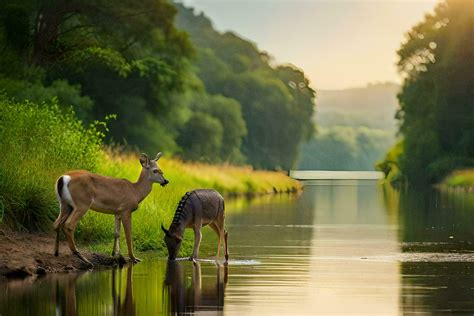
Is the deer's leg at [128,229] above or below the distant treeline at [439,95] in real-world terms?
below

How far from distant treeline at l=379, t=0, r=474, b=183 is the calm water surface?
50.5 meters

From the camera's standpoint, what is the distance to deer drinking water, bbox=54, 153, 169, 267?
1753 cm

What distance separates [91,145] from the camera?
22.6 m

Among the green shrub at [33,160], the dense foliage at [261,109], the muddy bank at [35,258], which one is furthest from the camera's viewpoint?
the dense foliage at [261,109]

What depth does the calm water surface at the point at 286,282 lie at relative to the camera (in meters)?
13.3

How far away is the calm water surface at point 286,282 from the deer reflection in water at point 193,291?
1 cm

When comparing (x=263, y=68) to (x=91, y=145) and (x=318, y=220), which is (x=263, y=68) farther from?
(x=91, y=145)

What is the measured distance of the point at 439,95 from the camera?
7769cm

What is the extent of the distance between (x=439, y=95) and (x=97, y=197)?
6170cm

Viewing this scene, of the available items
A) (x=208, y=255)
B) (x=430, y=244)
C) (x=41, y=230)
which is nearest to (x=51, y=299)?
(x=41, y=230)

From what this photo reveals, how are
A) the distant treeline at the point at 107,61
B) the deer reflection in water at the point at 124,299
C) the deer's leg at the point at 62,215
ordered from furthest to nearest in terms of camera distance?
the distant treeline at the point at 107,61 → the deer's leg at the point at 62,215 → the deer reflection in water at the point at 124,299

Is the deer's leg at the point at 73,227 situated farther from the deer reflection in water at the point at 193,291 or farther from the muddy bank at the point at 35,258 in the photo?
the deer reflection in water at the point at 193,291

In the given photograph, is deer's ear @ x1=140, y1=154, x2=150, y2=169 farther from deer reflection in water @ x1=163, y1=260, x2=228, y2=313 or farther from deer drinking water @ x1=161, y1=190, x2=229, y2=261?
deer reflection in water @ x1=163, y1=260, x2=228, y2=313

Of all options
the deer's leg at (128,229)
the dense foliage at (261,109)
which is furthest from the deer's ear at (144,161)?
the dense foliage at (261,109)
